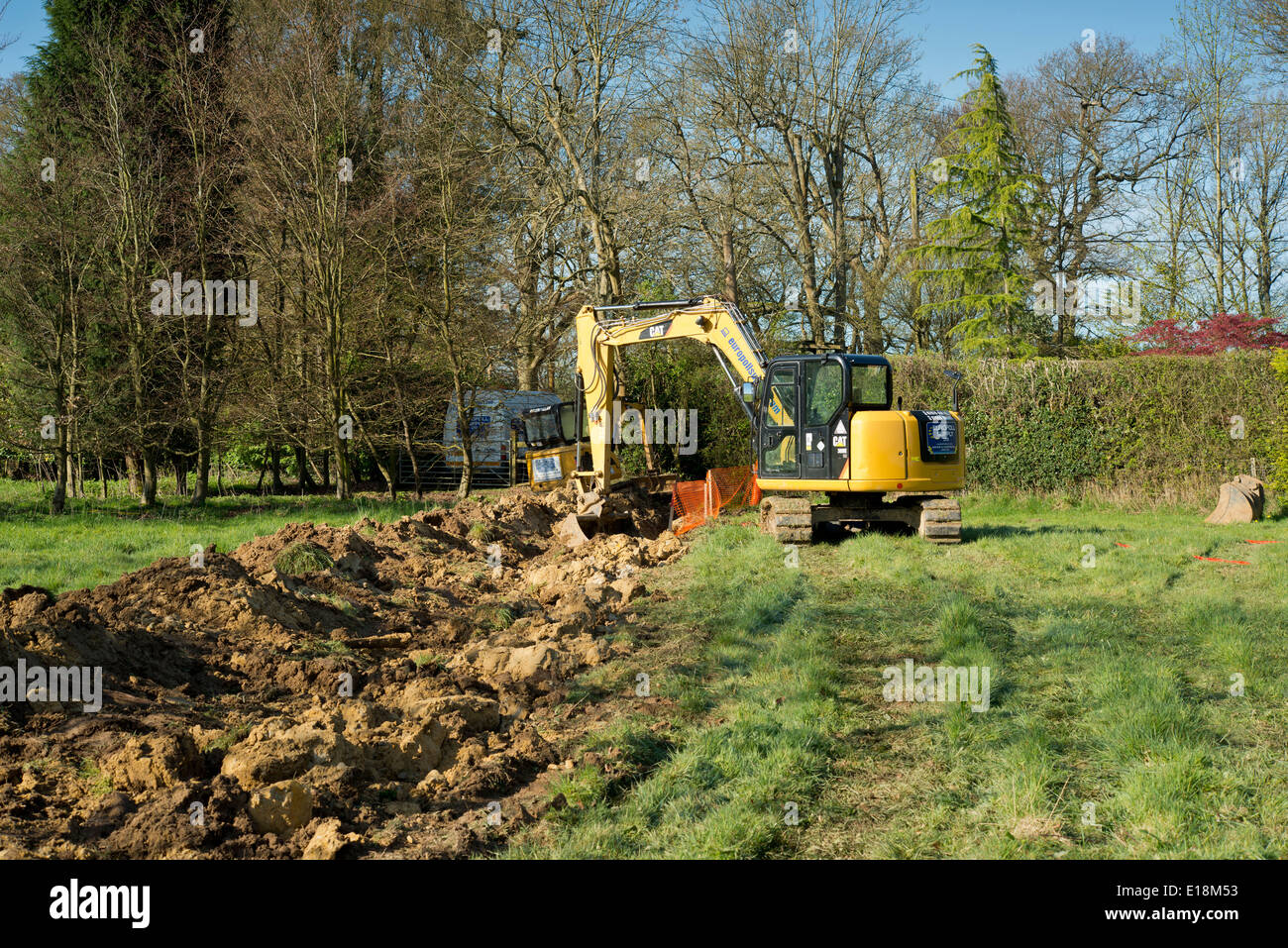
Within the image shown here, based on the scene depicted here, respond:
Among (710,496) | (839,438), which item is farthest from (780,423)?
(710,496)

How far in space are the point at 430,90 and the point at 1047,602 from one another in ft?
57.8

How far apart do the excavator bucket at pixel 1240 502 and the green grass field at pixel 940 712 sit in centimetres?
467

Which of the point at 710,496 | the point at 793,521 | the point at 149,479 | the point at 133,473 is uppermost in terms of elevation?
the point at 133,473

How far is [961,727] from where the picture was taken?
16.7 ft

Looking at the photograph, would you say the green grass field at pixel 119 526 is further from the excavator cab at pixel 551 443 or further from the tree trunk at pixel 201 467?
the excavator cab at pixel 551 443

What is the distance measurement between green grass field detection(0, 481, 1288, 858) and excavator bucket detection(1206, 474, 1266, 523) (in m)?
4.67

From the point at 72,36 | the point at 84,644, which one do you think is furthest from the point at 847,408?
the point at 72,36

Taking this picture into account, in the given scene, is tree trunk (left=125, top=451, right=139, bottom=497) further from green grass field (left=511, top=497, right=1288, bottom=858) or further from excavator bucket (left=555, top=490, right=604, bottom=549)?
green grass field (left=511, top=497, right=1288, bottom=858)

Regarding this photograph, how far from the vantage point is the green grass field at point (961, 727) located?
395 cm

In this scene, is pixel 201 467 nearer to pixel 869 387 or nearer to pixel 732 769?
pixel 869 387

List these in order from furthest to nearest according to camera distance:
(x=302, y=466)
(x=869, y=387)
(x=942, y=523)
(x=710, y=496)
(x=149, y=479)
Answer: (x=302, y=466), (x=149, y=479), (x=710, y=496), (x=869, y=387), (x=942, y=523)

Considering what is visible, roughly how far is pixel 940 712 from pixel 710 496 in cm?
988

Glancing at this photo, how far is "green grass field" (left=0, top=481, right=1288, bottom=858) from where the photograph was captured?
13.0 ft
